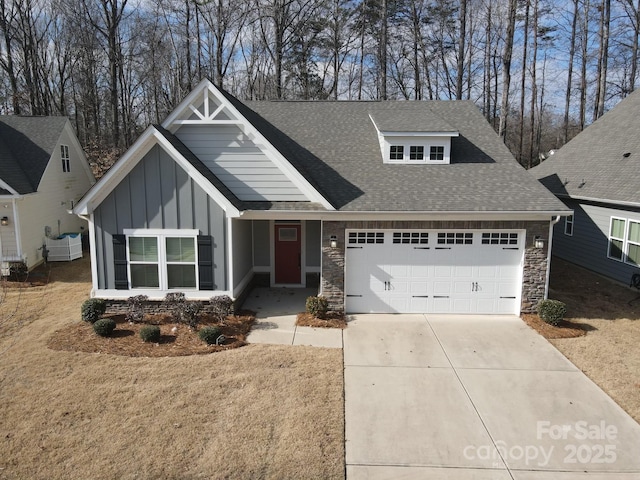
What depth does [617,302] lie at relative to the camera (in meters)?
12.6

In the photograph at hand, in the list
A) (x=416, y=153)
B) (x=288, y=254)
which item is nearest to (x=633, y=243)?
(x=416, y=153)

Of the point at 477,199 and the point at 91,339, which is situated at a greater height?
the point at 477,199

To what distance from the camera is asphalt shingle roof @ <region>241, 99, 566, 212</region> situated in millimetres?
11195

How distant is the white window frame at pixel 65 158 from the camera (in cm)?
1950

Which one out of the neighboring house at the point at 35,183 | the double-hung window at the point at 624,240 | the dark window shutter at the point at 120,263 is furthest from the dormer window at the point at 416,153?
the neighboring house at the point at 35,183

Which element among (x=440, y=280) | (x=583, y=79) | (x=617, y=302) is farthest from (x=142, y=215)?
(x=583, y=79)

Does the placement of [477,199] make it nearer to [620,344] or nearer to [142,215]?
[620,344]

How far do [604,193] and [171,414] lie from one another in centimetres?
1515

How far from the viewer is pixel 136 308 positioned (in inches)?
423

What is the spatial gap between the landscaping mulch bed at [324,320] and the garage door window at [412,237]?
8.19 ft

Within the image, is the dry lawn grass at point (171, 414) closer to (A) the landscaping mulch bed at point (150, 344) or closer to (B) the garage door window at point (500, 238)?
(A) the landscaping mulch bed at point (150, 344)

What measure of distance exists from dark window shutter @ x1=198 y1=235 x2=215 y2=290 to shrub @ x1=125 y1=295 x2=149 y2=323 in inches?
57.9

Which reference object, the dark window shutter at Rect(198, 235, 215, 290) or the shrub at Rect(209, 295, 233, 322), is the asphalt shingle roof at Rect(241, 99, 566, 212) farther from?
the shrub at Rect(209, 295, 233, 322)

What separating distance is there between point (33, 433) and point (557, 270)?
16.3 meters
